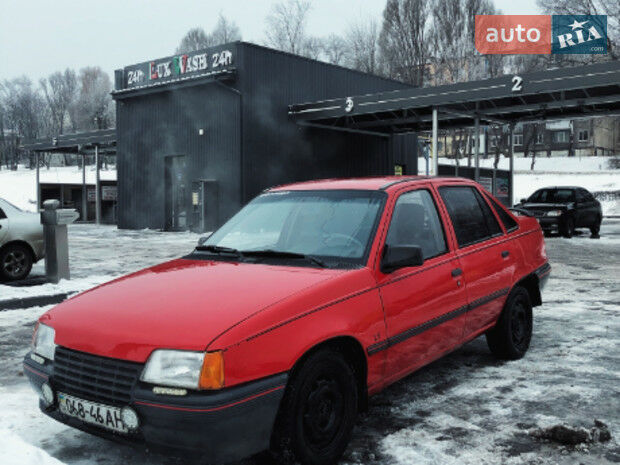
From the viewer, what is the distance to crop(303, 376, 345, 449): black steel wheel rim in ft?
10.1

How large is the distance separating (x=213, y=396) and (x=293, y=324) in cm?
54

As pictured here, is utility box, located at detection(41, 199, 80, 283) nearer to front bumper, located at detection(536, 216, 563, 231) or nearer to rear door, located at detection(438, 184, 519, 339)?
rear door, located at detection(438, 184, 519, 339)

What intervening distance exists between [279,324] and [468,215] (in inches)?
99.1

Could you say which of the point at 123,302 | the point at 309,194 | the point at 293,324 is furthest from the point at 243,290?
the point at 309,194

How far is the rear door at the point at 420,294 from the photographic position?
3.72 meters

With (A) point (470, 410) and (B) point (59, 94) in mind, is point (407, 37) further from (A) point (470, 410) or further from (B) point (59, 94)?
(B) point (59, 94)

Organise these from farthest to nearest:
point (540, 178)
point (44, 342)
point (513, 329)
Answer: point (540, 178) → point (513, 329) → point (44, 342)

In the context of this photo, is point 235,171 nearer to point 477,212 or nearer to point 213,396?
point 477,212

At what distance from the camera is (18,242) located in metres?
10.0

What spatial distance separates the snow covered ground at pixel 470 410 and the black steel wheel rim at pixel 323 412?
276 mm

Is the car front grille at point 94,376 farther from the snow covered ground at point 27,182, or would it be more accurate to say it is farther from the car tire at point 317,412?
the snow covered ground at point 27,182

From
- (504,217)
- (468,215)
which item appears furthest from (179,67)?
(468,215)

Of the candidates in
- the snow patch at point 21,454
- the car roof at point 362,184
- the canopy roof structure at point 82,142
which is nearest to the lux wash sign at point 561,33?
the canopy roof structure at point 82,142

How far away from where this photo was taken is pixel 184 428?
2.69 metres
